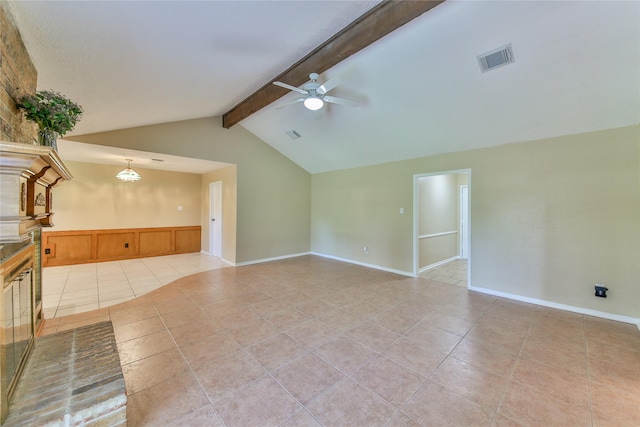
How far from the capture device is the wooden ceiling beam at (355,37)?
2.23 metres

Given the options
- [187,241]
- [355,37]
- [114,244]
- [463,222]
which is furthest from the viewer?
[187,241]

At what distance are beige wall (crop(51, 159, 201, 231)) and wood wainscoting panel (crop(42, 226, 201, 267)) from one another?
0.51ft

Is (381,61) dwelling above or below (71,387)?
above

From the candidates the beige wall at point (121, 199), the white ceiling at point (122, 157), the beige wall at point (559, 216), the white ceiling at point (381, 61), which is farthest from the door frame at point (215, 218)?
the beige wall at point (559, 216)

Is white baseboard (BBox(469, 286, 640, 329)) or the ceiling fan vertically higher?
the ceiling fan

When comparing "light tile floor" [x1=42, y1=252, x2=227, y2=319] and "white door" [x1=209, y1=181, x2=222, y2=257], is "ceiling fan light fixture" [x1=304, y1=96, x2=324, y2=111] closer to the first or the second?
"light tile floor" [x1=42, y1=252, x2=227, y2=319]

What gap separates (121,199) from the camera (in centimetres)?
618

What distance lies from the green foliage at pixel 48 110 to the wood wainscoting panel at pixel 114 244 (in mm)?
5142

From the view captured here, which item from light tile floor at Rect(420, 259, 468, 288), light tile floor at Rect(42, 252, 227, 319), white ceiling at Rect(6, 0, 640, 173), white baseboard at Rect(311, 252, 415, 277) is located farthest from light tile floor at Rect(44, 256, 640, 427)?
white ceiling at Rect(6, 0, 640, 173)

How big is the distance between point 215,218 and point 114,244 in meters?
2.41

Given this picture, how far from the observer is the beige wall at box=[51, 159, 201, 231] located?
5.61 m

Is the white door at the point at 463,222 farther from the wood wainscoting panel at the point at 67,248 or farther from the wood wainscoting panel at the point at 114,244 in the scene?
the wood wainscoting panel at the point at 67,248

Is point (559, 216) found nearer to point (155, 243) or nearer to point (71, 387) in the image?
point (71, 387)

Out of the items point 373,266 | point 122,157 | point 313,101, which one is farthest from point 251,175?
point 373,266
